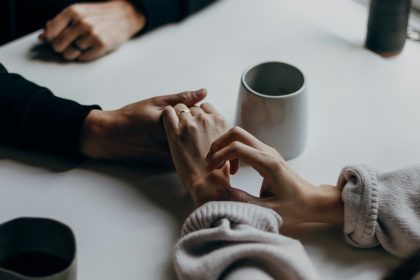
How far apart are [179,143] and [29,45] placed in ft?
1.36

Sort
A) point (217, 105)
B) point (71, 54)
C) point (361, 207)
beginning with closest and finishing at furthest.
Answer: point (361, 207)
point (217, 105)
point (71, 54)

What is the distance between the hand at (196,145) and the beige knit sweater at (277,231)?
0.07 meters

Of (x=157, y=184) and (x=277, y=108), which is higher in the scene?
(x=277, y=108)

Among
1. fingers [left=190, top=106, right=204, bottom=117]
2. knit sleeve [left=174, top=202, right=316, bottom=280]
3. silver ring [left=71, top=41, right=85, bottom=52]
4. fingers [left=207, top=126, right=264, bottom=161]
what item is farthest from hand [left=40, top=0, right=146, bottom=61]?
knit sleeve [left=174, top=202, right=316, bottom=280]

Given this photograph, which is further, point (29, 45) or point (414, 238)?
point (29, 45)

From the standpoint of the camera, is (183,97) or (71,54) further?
(71,54)

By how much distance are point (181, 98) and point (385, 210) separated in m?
0.34

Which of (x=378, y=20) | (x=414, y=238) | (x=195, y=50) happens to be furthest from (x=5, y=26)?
(x=414, y=238)

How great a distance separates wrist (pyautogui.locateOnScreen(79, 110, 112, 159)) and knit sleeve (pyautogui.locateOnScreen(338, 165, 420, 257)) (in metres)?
0.34

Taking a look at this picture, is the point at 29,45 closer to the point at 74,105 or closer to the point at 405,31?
the point at 74,105

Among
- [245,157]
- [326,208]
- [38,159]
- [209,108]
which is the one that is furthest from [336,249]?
[38,159]

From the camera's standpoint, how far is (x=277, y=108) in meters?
0.84

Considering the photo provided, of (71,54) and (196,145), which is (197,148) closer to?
(196,145)

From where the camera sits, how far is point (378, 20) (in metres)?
1.10
